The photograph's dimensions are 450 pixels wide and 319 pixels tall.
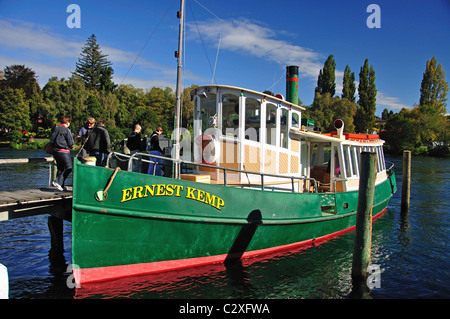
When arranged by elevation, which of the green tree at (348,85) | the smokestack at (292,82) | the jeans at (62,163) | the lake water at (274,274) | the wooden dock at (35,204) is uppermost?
the green tree at (348,85)

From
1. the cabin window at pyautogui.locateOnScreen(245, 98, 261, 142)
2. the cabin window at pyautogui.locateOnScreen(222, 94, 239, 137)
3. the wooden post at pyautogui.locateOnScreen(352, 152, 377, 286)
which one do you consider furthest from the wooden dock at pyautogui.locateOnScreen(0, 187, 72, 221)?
the wooden post at pyautogui.locateOnScreen(352, 152, 377, 286)

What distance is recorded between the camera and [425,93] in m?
67.3

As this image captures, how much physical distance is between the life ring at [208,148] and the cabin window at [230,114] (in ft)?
1.38

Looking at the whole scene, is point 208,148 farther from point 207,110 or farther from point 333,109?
point 333,109

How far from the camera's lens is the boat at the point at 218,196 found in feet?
19.5

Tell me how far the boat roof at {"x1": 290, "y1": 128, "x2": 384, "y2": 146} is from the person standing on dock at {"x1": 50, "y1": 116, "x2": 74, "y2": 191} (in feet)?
19.4

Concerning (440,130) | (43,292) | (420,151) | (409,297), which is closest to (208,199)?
(43,292)

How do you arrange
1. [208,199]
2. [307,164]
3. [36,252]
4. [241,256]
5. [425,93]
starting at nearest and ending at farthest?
[208,199]
[241,256]
[36,252]
[307,164]
[425,93]

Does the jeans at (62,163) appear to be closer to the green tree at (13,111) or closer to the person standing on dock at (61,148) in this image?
the person standing on dock at (61,148)

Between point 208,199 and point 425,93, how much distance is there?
7449 cm

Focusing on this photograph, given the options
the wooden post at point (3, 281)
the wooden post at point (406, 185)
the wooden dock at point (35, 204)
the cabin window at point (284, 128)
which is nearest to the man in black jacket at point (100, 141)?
the wooden dock at point (35, 204)

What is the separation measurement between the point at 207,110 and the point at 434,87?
73.8 meters

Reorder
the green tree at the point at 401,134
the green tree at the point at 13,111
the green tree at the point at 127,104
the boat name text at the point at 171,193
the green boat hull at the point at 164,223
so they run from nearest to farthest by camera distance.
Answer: the green boat hull at the point at 164,223, the boat name text at the point at 171,193, the green tree at the point at 401,134, the green tree at the point at 13,111, the green tree at the point at 127,104
